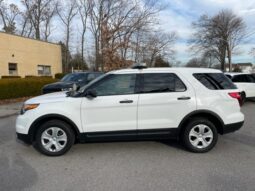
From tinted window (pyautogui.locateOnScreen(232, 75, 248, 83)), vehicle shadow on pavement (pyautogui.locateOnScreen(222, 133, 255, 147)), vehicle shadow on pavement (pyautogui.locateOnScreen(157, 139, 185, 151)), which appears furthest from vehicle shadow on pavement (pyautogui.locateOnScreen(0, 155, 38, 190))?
tinted window (pyautogui.locateOnScreen(232, 75, 248, 83))

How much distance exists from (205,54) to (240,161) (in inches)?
2345

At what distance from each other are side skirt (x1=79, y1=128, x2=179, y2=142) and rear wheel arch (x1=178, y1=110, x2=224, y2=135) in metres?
0.18

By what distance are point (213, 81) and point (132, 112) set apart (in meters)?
1.83

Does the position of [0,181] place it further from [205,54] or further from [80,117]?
[205,54]

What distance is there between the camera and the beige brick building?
81.4 ft

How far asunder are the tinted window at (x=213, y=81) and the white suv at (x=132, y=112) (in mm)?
49

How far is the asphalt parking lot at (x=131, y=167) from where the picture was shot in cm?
393

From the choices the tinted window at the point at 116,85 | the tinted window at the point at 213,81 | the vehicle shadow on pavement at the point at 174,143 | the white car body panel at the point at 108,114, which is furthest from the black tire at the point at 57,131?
the tinted window at the point at 213,81

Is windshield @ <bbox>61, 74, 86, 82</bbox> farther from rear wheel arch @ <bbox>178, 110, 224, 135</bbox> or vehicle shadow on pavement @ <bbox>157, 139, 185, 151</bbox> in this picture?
rear wheel arch @ <bbox>178, 110, 224, 135</bbox>

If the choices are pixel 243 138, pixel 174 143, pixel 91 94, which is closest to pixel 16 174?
pixel 91 94

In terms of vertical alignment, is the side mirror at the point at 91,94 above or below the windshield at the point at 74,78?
below

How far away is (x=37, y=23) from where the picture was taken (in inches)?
1886

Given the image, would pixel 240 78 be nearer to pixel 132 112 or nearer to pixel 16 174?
pixel 132 112

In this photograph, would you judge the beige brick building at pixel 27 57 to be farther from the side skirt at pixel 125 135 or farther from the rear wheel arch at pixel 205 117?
the rear wheel arch at pixel 205 117
